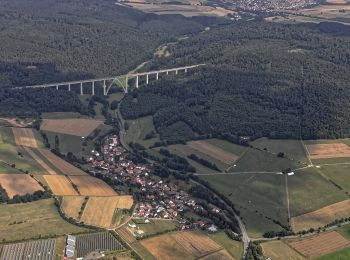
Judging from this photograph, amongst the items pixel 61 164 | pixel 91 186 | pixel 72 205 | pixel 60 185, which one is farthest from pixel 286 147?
pixel 72 205

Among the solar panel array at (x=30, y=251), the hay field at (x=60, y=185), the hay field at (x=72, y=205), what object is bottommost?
the hay field at (x=60, y=185)

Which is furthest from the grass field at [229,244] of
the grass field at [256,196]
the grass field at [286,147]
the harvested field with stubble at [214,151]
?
the grass field at [286,147]

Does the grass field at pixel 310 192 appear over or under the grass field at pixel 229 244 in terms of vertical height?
over

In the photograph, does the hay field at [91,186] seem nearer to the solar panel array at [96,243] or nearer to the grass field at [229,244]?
the solar panel array at [96,243]

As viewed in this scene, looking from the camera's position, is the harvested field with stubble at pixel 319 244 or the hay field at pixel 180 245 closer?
the hay field at pixel 180 245

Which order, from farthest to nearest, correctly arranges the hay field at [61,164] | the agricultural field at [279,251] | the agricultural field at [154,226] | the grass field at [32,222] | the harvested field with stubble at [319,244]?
the hay field at [61,164] < the agricultural field at [154,226] < the harvested field with stubble at [319,244] < the grass field at [32,222] < the agricultural field at [279,251]
